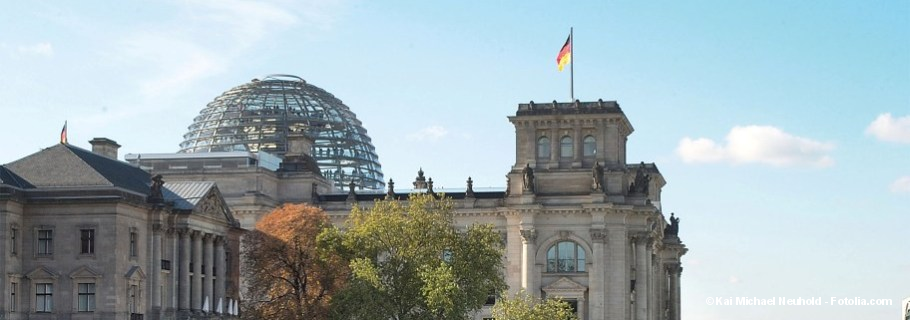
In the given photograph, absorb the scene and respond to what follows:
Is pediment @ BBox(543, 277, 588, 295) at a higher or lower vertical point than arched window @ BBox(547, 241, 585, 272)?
lower

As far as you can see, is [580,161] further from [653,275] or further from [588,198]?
[653,275]

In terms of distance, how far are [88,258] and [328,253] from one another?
636 inches

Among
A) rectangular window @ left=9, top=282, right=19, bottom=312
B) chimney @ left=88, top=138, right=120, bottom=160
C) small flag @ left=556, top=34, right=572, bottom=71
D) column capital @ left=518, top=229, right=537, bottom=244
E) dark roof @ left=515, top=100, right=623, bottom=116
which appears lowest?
rectangular window @ left=9, top=282, right=19, bottom=312

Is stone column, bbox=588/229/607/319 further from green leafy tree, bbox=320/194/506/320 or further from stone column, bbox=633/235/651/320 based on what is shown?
green leafy tree, bbox=320/194/506/320

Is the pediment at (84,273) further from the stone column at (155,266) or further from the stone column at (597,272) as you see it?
the stone column at (597,272)

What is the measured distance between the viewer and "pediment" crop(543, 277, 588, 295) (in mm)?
148000

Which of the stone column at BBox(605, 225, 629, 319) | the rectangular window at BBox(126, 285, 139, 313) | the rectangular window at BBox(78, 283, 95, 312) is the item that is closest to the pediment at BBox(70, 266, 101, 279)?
the rectangular window at BBox(78, 283, 95, 312)

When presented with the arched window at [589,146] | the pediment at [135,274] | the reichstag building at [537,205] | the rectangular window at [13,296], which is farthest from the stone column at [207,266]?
the arched window at [589,146]

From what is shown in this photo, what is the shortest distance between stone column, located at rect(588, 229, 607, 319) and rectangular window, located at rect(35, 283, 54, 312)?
51608 millimetres

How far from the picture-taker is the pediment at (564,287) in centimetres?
14800

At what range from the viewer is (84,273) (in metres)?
108

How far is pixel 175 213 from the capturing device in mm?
116438

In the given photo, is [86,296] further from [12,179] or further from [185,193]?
[185,193]

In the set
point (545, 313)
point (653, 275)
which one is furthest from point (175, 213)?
point (653, 275)
